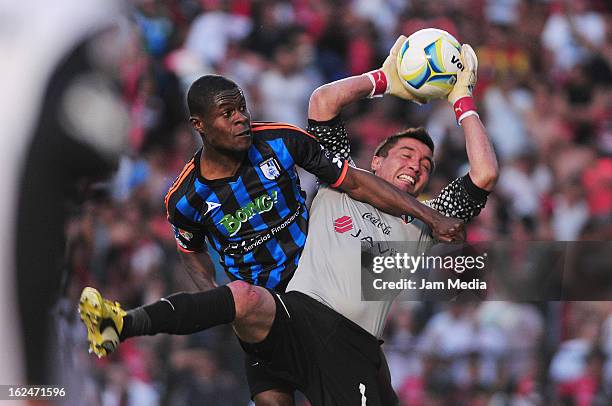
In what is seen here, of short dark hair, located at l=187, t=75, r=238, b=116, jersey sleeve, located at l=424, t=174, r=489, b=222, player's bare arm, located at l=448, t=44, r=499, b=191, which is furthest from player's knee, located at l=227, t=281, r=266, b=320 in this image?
player's bare arm, located at l=448, t=44, r=499, b=191

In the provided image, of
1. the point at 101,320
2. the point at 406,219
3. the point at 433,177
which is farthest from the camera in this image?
the point at 433,177

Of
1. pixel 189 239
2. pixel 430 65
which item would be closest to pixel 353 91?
pixel 430 65

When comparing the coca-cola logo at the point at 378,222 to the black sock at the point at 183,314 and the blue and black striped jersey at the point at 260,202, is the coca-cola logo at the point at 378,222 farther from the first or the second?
the black sock at the point at 183,314

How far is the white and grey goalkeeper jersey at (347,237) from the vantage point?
462 cm

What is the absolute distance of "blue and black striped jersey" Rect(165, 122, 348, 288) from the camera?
4555 millimetres

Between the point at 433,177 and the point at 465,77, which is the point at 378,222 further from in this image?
the point at 433,177

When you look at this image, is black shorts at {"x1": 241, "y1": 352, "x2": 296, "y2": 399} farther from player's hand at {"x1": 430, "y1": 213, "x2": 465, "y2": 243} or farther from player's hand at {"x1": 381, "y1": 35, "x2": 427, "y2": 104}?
player's hand at {"x1": 381, "y1": 35, "x2": 427, "y2": 104}

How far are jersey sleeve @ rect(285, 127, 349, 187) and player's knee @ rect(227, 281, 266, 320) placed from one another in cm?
72

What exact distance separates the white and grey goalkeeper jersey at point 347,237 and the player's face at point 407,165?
158 mm

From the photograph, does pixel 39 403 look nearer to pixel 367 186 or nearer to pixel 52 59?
pixel 52 59

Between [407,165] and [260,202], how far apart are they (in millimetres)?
797

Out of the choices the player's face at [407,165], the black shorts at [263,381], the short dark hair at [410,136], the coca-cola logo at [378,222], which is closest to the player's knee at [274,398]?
the black shorts at [263,381]

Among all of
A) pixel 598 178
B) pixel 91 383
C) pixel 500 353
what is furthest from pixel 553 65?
pixel 91 383

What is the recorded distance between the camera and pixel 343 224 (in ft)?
15.5
